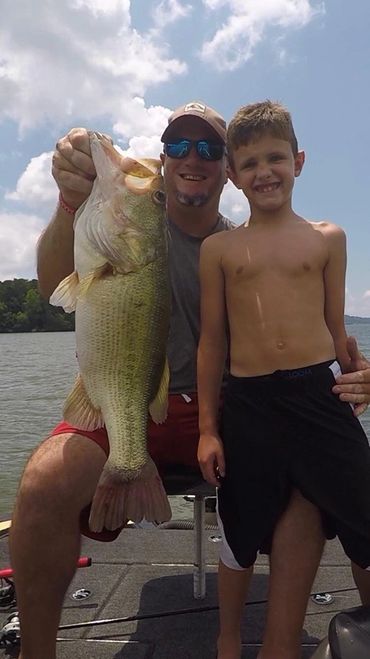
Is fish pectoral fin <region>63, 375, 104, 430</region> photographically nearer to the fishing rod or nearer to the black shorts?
the black shorts

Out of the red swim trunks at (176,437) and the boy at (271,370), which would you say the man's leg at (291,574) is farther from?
the red swim trunks at (176,437)

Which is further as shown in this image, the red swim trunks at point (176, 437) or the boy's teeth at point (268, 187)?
the red swim trunks at point (176, 437)

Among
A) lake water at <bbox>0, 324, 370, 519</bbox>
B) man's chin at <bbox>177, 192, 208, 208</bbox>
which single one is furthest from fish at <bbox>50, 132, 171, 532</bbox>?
lake water at <bbox>0, 324, 370, 519</bbox>

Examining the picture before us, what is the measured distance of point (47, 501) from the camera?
87.1 inches

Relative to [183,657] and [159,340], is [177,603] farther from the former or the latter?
[159,340]

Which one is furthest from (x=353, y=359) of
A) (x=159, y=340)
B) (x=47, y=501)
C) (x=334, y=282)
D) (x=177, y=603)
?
(x=177, y=603)

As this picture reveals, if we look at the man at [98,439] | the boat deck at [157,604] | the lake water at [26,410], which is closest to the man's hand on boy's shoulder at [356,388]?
the man at [98,439]

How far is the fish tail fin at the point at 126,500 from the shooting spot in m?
2.22

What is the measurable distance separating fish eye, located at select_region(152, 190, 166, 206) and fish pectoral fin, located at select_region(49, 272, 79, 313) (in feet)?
1.44

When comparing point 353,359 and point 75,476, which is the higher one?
point 353,359

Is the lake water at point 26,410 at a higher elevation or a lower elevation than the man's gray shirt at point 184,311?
lower

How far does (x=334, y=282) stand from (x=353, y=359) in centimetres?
31

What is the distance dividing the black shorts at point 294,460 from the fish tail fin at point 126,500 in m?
0.27

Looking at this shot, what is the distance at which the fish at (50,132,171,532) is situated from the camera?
235cm
